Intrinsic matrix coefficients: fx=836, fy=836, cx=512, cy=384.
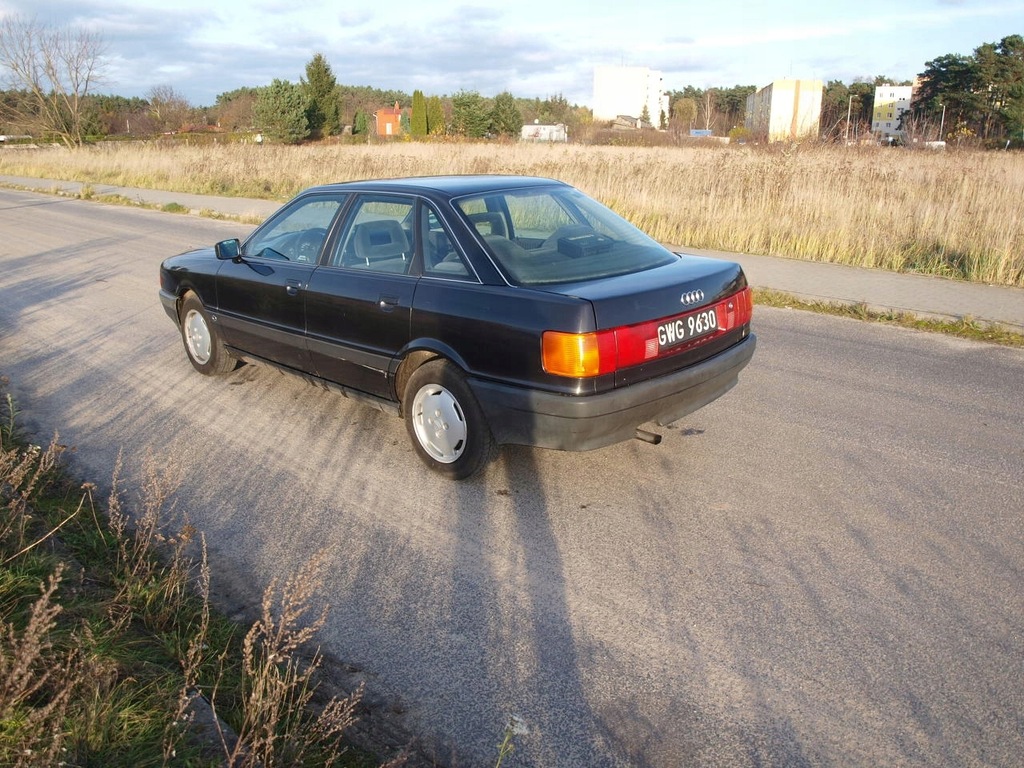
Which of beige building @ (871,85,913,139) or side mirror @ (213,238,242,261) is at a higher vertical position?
beige building @ (871,85,913,139)

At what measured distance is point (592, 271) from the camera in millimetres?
4543

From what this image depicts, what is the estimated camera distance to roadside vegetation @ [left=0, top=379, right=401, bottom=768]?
2.36 m

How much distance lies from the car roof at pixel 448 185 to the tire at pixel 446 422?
1071 millimetres

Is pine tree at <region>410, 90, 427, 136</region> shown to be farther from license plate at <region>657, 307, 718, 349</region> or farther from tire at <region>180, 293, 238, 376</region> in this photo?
license plate at <region>657, 307, 718, 349</region>

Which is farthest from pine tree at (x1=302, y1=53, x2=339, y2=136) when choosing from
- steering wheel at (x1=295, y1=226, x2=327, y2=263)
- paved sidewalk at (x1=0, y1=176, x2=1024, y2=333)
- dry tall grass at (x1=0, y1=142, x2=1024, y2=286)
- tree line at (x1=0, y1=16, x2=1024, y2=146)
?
steering wheel at (x1=295, y1=226, x2=327, y2=263)

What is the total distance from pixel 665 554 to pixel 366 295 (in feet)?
7.58

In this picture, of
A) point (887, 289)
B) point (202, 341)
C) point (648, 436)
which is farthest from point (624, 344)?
point (887, 289)

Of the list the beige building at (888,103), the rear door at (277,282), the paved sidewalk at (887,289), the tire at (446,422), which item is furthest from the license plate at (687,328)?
the beige building at (888,103)

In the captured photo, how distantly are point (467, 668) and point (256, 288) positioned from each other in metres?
3.63

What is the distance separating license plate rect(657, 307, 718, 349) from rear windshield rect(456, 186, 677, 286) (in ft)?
1.38

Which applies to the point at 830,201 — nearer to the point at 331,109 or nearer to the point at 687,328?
the point at 687,328

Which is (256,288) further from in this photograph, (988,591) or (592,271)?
(988,591)

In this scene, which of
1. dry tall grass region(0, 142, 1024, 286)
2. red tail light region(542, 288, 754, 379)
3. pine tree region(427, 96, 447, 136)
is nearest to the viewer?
red tail light region(542, 288, 754, 379)

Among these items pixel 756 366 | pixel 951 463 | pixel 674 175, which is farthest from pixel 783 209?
pixel 951 463
